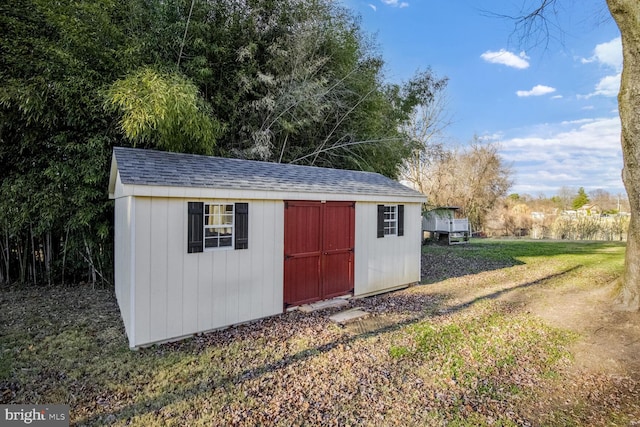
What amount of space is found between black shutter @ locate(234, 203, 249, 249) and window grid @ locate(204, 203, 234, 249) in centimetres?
8

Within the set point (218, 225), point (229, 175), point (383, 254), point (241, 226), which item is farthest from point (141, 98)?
point (383, 254)

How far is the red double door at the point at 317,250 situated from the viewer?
532 centimetres

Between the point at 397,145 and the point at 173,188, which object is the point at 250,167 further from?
the point at 397,145

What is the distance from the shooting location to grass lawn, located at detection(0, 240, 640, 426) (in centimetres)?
265

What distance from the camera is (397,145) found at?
10.1 meters

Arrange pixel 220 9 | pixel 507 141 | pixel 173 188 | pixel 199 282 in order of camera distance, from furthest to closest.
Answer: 1. pixel 507 141
2. pixel 220 9
3. pixel 199 282
4. pixel 173 188

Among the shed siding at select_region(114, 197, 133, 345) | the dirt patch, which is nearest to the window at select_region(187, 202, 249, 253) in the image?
the shed siding at select_region(114, 197, 133, 345)

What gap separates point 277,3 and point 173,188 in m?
6.40

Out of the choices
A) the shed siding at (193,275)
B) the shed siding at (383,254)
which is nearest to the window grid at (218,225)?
the shed siding at (193,275)

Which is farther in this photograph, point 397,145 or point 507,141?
point 507,141

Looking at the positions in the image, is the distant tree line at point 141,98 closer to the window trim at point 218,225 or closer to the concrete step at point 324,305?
the window trim at point 218,225

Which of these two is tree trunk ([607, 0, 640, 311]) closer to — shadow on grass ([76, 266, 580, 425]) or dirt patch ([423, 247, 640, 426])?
dirt patch ([423, 247, 640, 426])

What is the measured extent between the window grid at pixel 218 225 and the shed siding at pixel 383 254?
265 centimetres

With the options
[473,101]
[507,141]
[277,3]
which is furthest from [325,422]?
[507,141]
